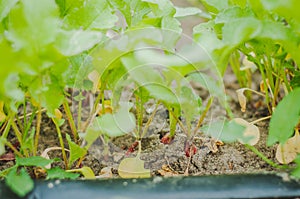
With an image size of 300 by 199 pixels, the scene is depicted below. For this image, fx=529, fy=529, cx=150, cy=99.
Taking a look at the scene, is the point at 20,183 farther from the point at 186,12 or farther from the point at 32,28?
the point at 186,12

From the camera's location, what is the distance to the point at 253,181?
706 mm

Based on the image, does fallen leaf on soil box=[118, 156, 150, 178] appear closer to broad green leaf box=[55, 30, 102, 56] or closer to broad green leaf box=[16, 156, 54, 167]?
broad green leaf box=[16, 156, 54, 167]

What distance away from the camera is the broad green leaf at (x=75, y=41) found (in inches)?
27.4

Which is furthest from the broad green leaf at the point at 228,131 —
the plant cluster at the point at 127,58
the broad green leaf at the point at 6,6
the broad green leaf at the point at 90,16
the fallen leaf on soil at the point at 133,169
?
the broad green leaf at the point at 6,6

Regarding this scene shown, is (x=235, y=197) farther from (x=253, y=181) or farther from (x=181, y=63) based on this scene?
(x=181, y=63)

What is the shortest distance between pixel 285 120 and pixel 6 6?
44cm

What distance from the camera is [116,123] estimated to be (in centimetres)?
81

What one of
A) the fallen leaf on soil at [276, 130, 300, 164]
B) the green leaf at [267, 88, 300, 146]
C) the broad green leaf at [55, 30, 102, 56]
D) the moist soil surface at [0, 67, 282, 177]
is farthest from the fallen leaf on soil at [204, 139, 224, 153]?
the broad green leaf at [55, 30, 102, 56]

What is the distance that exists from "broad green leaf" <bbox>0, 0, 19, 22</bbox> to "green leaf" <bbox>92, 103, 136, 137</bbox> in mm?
206

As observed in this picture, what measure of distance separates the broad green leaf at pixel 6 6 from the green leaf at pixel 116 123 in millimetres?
206

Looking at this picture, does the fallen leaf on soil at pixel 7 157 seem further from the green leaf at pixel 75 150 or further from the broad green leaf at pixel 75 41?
the broad green leaf at pixel 75 41

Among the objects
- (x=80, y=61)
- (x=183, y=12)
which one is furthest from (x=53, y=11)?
(x=183, y=12)

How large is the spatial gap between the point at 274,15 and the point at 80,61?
320 millimetres

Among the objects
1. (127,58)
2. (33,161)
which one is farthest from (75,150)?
(127,58)
